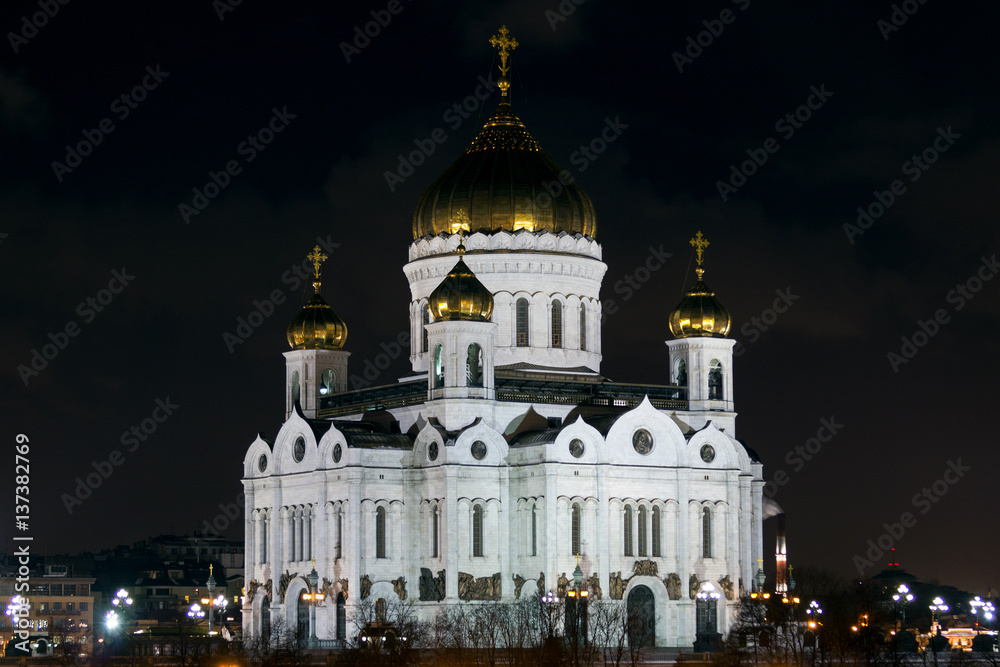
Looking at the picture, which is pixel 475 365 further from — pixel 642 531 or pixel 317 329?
pixel 317 329

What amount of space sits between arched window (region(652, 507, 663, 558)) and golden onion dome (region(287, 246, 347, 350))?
16.8 meters

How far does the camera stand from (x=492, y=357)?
282 ft

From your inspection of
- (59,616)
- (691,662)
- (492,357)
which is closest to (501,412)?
(492,357)

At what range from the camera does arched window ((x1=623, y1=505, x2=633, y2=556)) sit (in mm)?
85250

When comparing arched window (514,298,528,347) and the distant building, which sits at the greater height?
arched window (514,298,528,347)

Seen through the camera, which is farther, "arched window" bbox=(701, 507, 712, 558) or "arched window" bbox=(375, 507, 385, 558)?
"arched window" bbox=(701, 507, 712, 558)

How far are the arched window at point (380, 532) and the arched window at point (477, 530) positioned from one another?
3.70 metres

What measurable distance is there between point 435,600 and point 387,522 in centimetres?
376

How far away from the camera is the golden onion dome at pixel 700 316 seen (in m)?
91.7

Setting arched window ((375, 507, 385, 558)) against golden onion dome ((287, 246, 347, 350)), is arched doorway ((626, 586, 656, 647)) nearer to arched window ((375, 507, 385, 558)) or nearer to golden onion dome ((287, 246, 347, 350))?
arched window ((375, 507, 385, 558))

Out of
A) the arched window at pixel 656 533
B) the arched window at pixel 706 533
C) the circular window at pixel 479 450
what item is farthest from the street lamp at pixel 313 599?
the arched window at pixel 706 533

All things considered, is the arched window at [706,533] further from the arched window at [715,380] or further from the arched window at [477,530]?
the arched window at [477,530]

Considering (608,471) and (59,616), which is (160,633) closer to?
(608,471)

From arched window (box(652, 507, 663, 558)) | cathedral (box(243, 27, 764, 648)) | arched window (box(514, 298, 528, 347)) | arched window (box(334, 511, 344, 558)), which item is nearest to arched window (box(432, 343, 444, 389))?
cathedral (box(243, 27, 764, 648))
